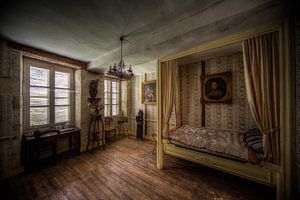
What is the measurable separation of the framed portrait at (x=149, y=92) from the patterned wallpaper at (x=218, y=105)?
1.21m

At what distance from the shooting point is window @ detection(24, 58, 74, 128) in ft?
9.87

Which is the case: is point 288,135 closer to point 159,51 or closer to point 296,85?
point 296,85

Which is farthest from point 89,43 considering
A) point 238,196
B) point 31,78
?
point 238,196

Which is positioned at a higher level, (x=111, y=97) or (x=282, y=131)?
(x=111, y=97)

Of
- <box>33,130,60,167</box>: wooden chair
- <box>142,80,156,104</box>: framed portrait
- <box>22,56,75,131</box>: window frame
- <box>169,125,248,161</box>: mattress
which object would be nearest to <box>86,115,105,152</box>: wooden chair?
<box>22,56,75,131</box>: window frame

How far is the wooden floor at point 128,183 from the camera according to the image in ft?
6.45

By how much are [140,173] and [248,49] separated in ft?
10.2

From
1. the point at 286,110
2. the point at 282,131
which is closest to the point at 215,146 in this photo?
the point at 282,131

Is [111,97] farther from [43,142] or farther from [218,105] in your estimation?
[218,105]

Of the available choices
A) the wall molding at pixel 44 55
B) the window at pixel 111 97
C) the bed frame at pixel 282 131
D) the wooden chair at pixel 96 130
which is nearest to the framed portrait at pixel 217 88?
the bed frame at pixel 282 131

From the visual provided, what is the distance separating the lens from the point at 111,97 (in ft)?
17.6

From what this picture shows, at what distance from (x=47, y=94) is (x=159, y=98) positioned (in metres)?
3.23

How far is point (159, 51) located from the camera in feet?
8.20

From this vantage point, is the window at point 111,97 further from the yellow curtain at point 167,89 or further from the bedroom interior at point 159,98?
the yellow curtain at point 167,89
